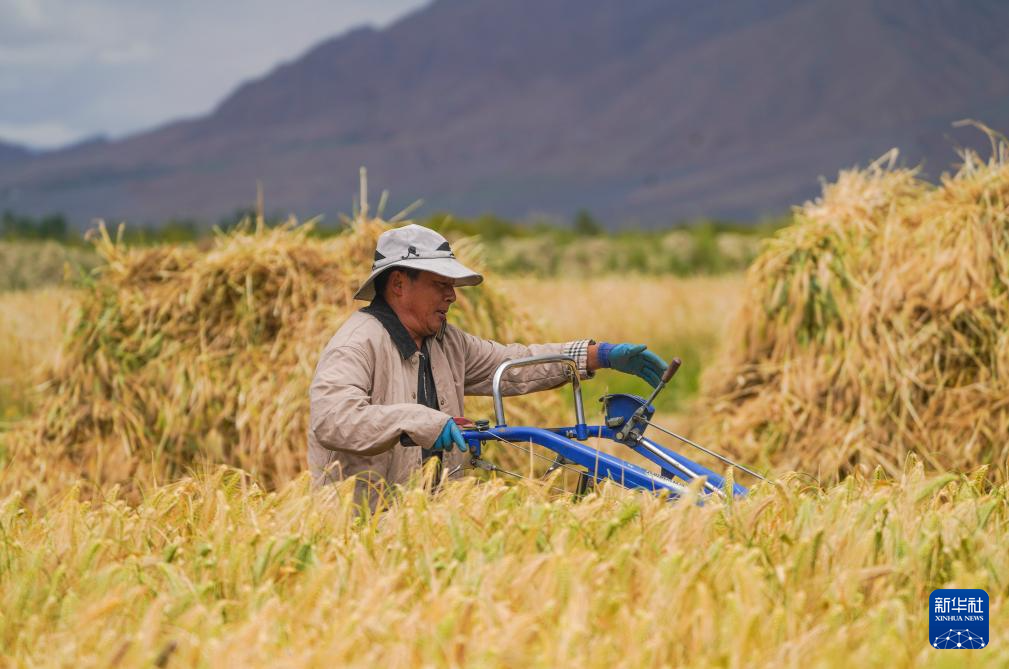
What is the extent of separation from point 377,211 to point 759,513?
14.6 ft

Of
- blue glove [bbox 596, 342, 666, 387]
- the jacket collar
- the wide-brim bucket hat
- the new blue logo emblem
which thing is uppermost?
the wide-brim bucket hat

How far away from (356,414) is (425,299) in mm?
614

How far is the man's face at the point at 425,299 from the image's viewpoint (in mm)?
4250

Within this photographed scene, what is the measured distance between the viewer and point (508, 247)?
35.7 meters

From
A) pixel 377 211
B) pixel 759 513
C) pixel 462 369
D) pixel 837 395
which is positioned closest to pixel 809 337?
pixel 837 395

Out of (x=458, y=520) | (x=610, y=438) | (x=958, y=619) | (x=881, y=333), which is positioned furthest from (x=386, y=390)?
(x=881, y=333)

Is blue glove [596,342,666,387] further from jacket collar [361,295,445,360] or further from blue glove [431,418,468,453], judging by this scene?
blue glove [431,418,468,453]

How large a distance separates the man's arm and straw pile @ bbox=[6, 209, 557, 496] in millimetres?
2765

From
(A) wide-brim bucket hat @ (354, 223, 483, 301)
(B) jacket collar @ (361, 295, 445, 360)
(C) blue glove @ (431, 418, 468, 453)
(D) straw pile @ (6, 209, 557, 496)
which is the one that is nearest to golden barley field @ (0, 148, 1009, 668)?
(D) straw pile @ (6, 209, 557, 496)

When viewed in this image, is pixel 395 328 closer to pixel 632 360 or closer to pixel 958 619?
pixel 632 360

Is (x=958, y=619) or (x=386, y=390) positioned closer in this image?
(x=958, y=619)

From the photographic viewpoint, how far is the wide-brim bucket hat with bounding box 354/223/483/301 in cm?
409

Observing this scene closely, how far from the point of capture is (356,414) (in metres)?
3.81

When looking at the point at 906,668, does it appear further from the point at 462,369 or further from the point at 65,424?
the point at 65,424
